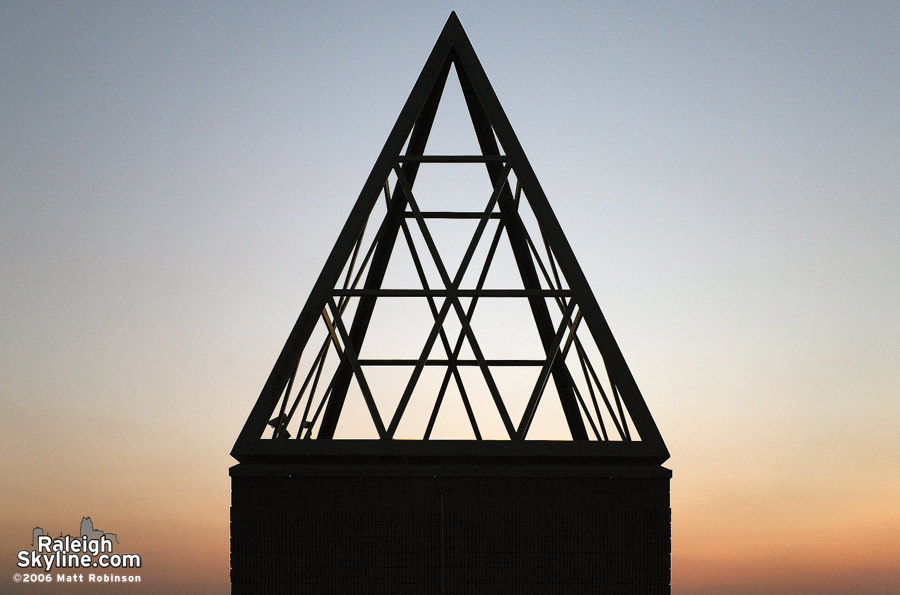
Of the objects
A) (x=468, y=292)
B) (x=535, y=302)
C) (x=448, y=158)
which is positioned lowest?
(x=468, y=292)

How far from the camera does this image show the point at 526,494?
1806 cm

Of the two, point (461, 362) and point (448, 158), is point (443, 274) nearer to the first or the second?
point (448, 158)

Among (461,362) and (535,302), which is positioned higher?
(535,302)

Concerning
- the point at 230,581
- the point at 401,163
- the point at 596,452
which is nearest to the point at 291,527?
the point at 230,581

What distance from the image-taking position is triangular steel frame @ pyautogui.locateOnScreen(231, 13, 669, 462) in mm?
17922

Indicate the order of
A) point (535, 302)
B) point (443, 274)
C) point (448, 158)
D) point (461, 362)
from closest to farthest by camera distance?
point (443, 274) → point (448, 158) → point (535, 302) → point (461, 362)

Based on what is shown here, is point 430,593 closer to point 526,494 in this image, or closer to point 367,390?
point 526,494

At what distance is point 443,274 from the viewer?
61.8 ft

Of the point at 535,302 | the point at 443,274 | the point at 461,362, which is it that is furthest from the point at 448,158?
the point at 461,362

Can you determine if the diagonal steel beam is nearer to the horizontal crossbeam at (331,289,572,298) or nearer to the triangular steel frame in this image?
the triangular steel frame

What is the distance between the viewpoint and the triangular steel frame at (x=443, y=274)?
17.9 meters

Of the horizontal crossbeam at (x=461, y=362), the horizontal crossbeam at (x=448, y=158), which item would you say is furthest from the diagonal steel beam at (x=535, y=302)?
the horizontal crossbeam at (x=448, y=158)

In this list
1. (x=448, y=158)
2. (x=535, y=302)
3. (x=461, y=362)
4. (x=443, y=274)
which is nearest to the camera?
(x=443, y=274)

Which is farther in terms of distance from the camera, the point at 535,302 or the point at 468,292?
the point at 535,302
